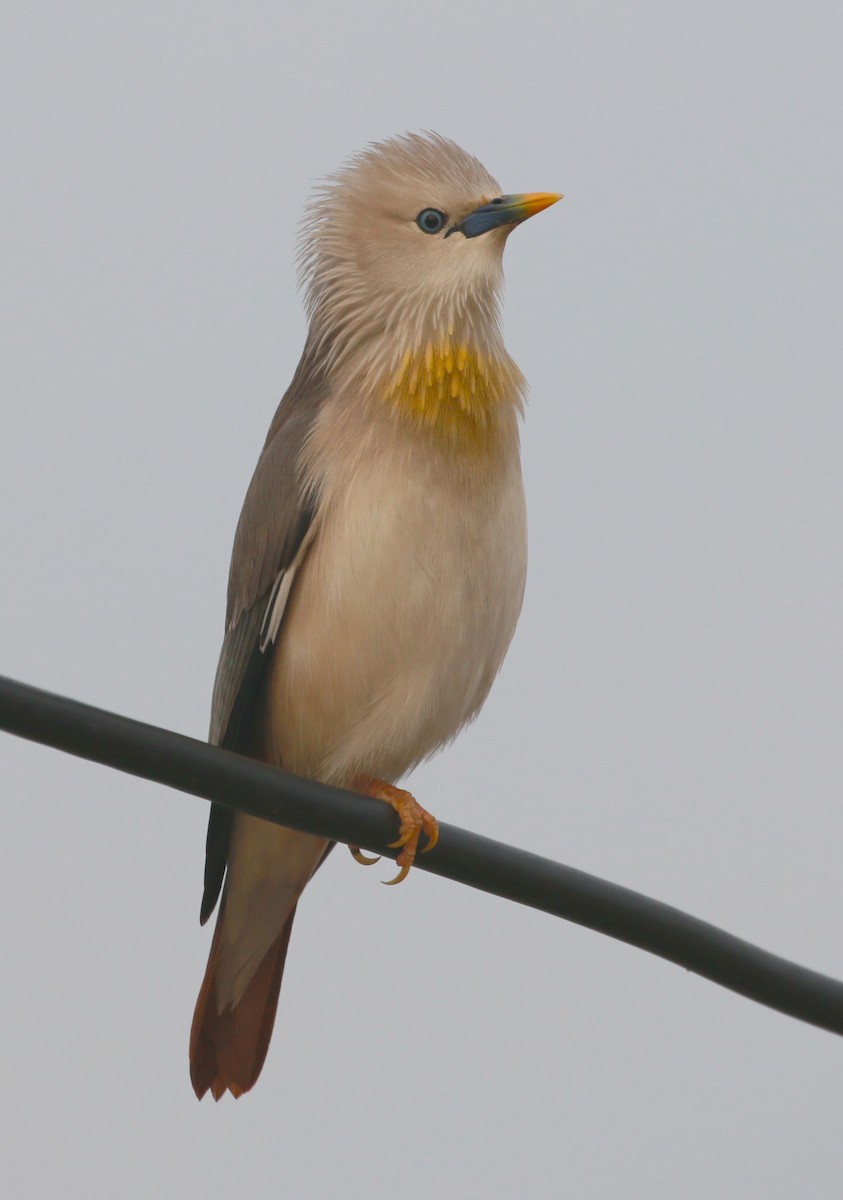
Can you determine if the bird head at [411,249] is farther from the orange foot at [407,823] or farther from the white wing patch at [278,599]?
the orange foot at [407,823]

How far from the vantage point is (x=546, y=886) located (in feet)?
8.63

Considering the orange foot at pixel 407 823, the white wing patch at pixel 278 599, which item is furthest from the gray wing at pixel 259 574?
the orange foot at pixel 407 823

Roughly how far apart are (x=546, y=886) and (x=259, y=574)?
5.17ft

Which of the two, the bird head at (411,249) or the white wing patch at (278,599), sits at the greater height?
the bird head at (411,249)

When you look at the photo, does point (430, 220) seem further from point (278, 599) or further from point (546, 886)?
point (546, 886)

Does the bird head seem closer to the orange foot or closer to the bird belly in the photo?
the bird belly

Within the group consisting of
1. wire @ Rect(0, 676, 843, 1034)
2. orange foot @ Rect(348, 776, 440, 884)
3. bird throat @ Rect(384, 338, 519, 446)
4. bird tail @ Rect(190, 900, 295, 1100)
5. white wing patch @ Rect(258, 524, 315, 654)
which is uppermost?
bird throat @ Rect(384, 338, 519, 446)

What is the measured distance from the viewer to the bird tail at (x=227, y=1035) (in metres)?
4.38

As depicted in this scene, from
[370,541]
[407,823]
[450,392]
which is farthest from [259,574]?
[407,823]

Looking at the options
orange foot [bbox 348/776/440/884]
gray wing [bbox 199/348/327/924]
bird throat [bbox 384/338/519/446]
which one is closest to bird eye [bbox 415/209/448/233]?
bird throat [bbox 384/338/519/446]

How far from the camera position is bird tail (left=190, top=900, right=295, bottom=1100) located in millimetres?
4379

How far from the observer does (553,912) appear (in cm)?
264

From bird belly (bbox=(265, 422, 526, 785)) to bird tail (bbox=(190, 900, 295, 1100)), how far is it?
872 mm

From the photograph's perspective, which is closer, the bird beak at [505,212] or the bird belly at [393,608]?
the bird belly at [393,608]
